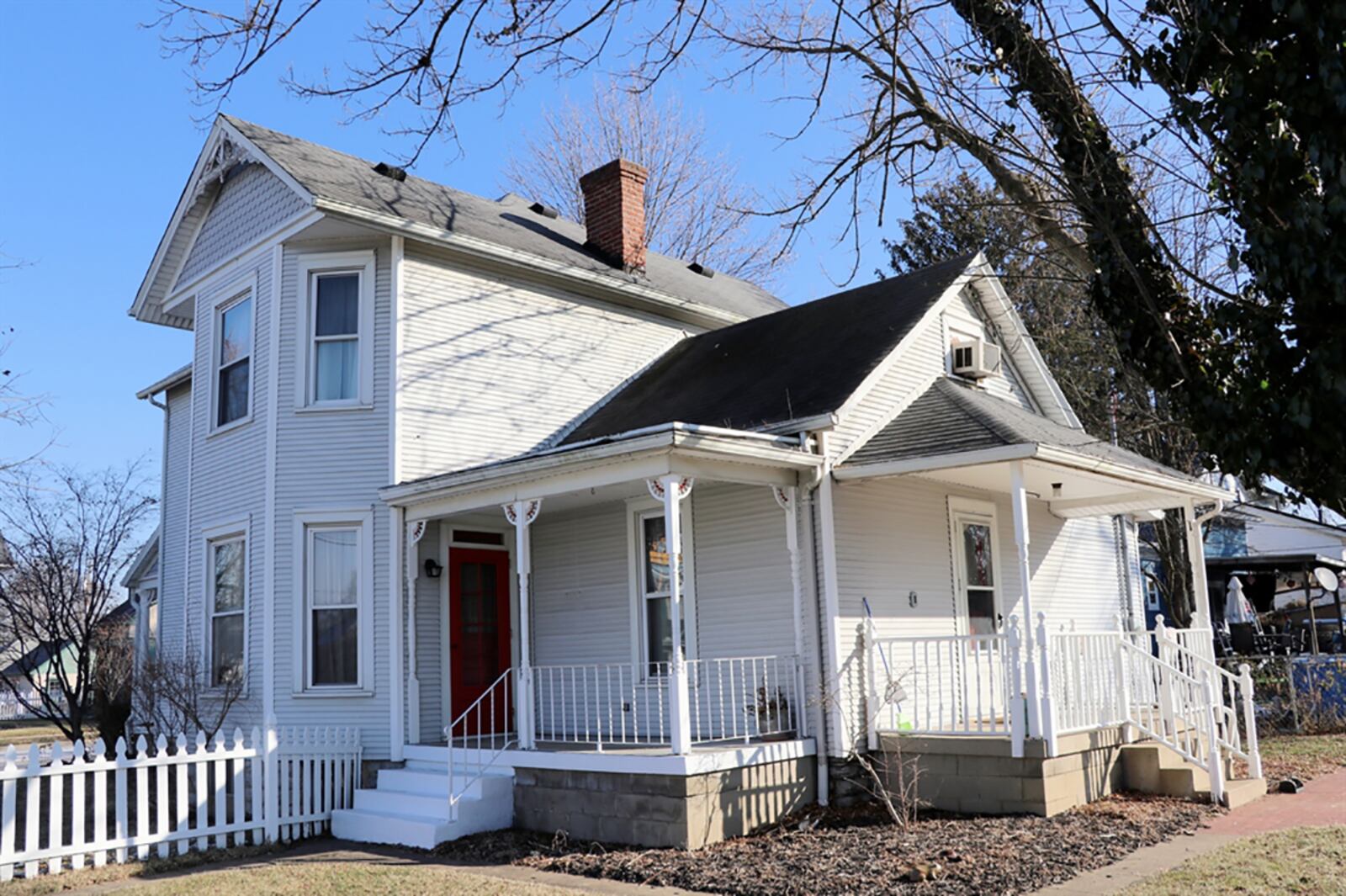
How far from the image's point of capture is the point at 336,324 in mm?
13391

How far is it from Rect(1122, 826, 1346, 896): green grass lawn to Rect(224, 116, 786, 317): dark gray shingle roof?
983 cm

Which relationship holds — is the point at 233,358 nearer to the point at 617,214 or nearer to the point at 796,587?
the point at 617,214

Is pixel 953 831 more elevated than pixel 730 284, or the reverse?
pixel 730 284

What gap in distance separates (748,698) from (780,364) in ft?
13.7

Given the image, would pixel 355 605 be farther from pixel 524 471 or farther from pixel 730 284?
pixel 730 284

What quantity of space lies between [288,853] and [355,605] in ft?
9.53

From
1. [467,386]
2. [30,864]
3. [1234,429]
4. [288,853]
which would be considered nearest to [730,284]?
[467,386]

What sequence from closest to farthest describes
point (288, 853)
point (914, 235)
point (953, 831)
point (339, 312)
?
point (953, 831) → point (288, 853) → point (339, 312) → point (914, 235)

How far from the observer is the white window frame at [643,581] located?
12.2 meters

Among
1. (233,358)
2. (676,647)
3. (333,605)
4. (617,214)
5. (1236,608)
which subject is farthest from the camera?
(1236,608)

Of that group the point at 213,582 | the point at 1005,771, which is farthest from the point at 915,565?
the point at 213,582

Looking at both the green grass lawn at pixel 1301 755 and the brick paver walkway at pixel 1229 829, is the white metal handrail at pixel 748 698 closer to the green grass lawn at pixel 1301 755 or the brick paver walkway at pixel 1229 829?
the brick paver walkway at pixel 1229 829

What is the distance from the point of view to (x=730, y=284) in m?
20.2

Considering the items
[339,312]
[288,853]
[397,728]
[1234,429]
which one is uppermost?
[339,312]
